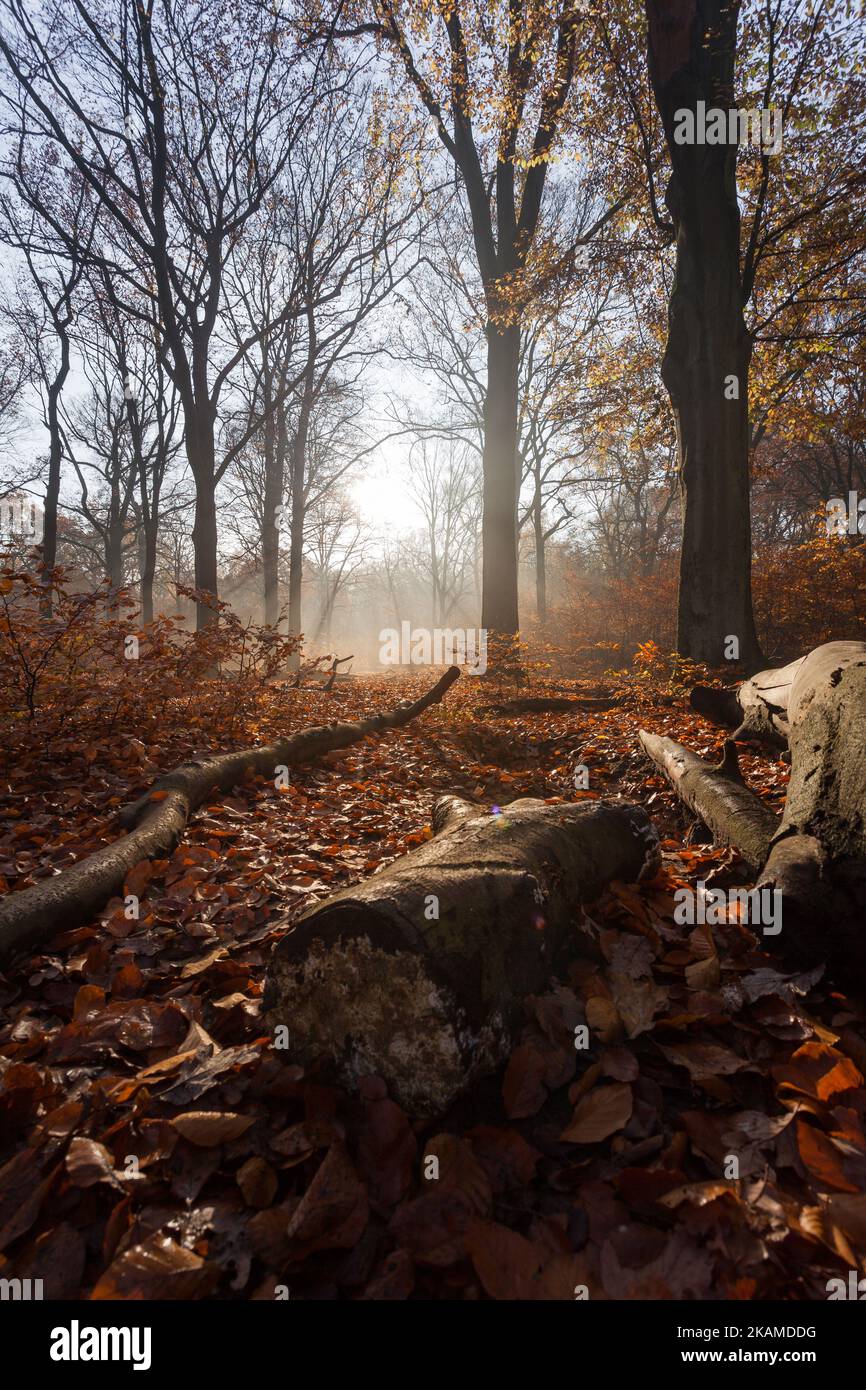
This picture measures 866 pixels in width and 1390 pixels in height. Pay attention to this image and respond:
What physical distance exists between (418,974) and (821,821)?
5.35 feet

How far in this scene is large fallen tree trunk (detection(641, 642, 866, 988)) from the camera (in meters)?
1.86

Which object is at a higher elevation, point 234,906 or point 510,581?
point 510,581

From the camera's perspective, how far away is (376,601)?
8400cm

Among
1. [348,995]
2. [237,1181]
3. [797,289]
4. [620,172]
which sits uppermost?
[620,172]

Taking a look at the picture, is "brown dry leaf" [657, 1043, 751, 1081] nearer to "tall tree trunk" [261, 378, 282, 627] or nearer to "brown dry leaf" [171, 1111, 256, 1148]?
"brown dry leaf" [171, 1111, 256, 1148]

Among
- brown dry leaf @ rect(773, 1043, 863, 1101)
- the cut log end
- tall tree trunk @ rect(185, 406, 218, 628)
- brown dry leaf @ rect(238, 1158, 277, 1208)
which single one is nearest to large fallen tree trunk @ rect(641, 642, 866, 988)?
brown dry leaf @ rect(773, 1043, 863, 1101)

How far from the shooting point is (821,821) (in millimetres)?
2131

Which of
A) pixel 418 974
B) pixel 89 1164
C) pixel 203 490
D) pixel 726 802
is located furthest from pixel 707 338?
pixel 89 1164

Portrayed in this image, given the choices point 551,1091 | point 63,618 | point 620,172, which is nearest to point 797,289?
point 620,172

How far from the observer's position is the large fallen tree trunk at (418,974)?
1465 millimetres

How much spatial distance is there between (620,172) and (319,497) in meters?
18.2

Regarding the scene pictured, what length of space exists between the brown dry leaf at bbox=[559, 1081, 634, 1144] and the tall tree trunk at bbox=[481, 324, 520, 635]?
10403mm

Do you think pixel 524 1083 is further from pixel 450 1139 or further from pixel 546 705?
pixel 546 705
